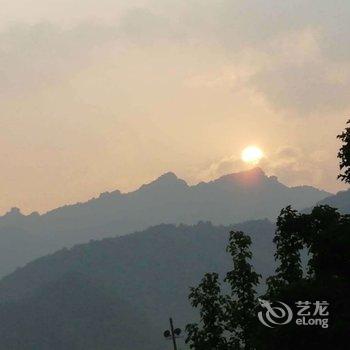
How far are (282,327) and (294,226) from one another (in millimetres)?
5125

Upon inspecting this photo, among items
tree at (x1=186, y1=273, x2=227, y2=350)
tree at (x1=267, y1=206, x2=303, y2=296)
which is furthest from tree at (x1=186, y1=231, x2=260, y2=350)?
tree at (x1=267, y1=206, x2=303, y2=296)

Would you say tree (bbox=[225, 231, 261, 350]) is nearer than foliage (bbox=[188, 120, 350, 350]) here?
No

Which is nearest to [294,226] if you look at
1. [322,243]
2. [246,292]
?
[322,243]

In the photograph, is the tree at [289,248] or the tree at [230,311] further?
the tree at [230,311]

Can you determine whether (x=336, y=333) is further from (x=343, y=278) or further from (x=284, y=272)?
(x=284, y=272)

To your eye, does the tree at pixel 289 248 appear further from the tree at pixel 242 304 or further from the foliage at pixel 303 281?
the tree at pixel 242 304

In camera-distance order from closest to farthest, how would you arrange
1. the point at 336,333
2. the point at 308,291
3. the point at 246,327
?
the point at 336,333 → the point at 308,291 → the point at 246,327

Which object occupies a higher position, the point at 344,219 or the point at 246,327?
the point at 344,219

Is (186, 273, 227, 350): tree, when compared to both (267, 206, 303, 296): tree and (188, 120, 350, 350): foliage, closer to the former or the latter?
(188, 120, 350, 350): foliage

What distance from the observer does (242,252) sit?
2983cm

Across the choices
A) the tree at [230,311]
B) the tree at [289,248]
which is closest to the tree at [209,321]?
the tree at [230,311]

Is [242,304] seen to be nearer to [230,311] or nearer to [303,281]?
[230,311]

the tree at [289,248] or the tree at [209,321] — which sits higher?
the tree at [289,248]

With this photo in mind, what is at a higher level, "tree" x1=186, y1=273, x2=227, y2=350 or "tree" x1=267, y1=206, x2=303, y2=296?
"tree" x1=267, y1=206, x2=303, y2=296
